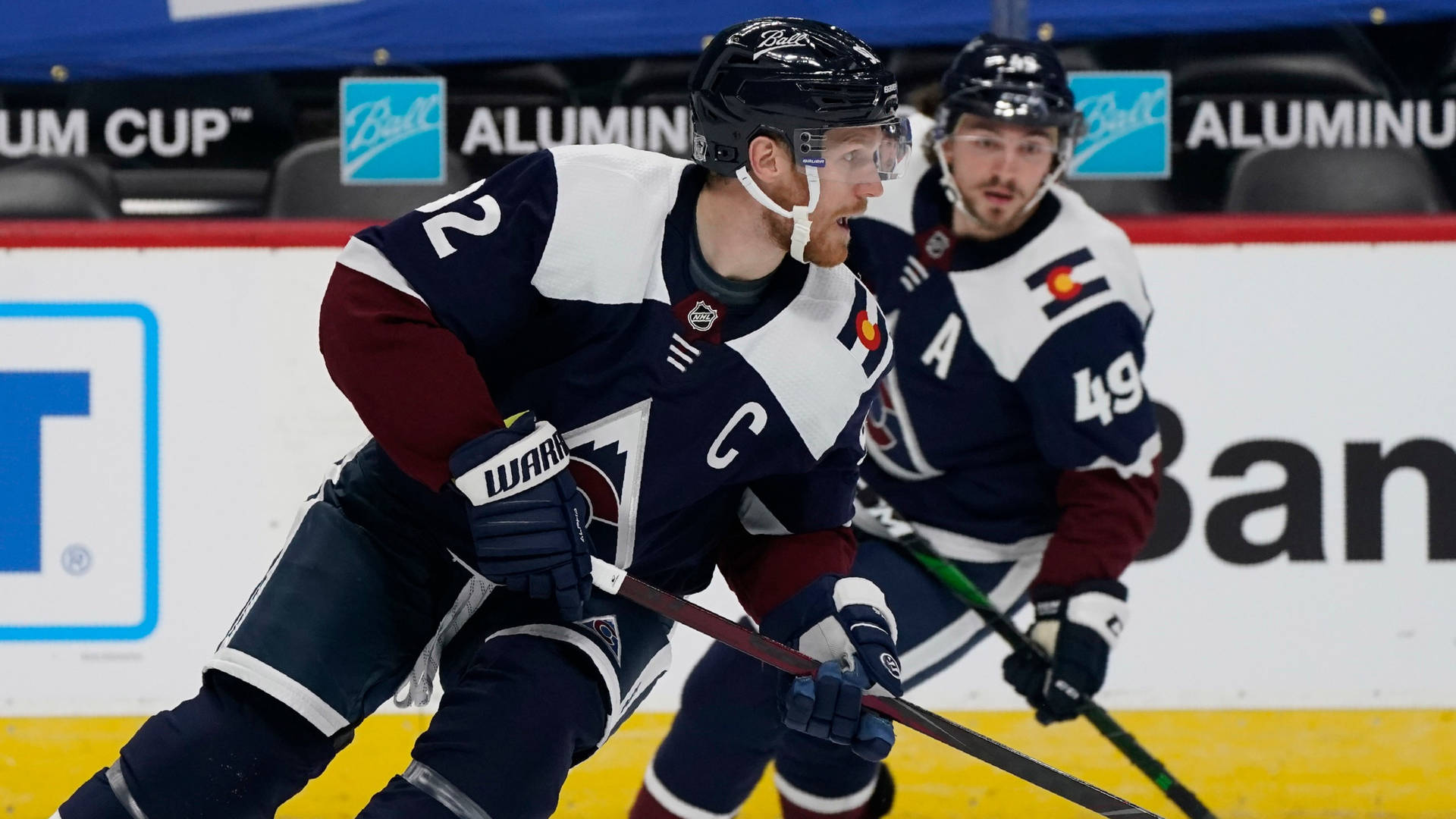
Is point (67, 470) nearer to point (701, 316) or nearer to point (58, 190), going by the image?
point (58, 190)

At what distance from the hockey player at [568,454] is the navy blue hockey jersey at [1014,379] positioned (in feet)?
2.24

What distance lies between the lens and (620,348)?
6.36 feet

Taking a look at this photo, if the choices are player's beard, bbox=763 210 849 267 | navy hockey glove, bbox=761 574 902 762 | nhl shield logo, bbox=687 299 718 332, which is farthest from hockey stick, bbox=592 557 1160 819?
player's beard, bbox=763 210 849 267

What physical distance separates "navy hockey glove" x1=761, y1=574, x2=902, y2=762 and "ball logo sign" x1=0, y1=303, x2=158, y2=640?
5.16 ft

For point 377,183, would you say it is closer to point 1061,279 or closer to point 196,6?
point 196,6

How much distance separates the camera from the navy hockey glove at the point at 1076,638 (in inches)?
105

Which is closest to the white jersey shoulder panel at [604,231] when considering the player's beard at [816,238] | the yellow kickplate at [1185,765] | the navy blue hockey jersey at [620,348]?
the navy blue hockey jersey at [620,348]

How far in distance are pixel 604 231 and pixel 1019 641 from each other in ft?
3.99

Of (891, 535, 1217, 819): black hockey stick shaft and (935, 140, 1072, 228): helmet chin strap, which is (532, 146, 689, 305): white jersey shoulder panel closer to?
(935, 140, 1072, 228): helmet chin strap

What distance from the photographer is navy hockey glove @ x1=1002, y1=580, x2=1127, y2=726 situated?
266cm

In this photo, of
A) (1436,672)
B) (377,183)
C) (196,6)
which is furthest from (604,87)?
(1436,672)

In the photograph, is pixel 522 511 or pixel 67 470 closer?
pixel 522 511

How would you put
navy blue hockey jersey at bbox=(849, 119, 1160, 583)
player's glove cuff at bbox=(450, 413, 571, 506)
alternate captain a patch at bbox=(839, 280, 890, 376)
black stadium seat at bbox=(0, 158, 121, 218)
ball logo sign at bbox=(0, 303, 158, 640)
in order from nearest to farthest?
player's glove cuff at bbox=(450, 413, 571, 506) < alternate captain a patch at bbox=(839, 280, 890, 376) < navy blue hockey jersey at bbox=(849, 119, 1160, 583) < ball logo sign at bbox=(0, 303, 158, 640) < black stadium seat at bbox=(0, 158, 121, 218)

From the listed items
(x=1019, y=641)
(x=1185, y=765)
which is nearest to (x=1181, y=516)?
(x=1185, y=765)
